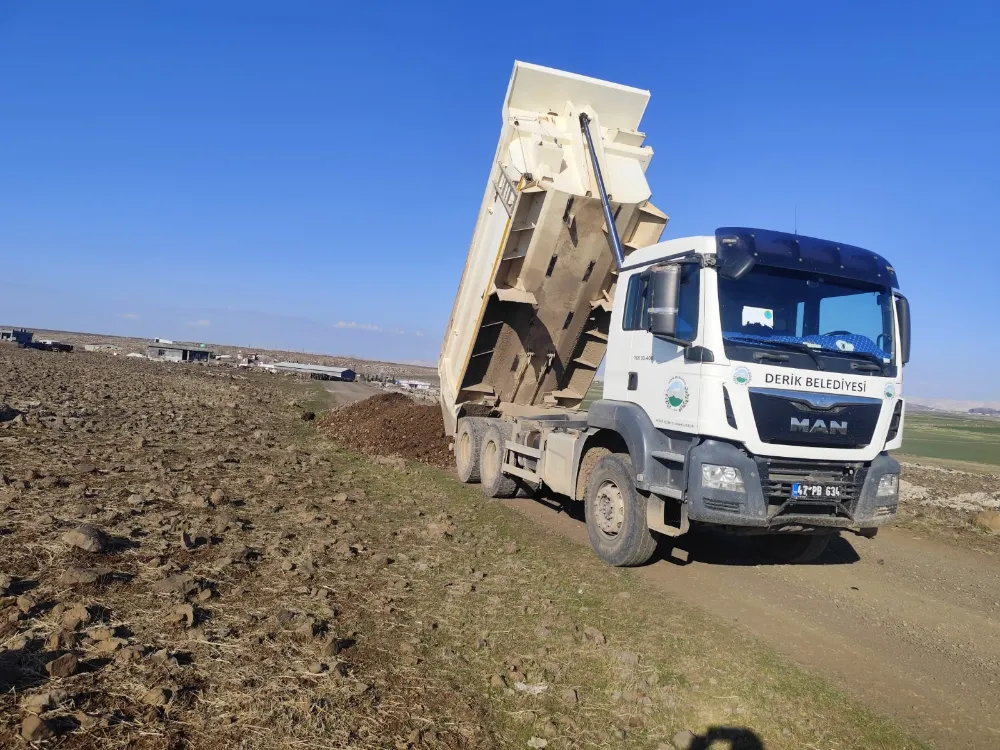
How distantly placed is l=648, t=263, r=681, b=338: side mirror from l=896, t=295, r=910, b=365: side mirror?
2165 mm

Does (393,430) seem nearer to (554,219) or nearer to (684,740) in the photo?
(554,219)

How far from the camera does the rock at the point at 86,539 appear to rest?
5.65 meters

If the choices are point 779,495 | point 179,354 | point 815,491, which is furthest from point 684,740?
point 179,354

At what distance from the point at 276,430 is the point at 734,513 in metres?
12.4

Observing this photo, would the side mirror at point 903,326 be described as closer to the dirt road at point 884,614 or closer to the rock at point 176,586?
the dirt road at point 884,614

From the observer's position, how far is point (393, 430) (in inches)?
575

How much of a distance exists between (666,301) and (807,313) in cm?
132

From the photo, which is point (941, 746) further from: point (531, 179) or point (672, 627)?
point (531, 179)

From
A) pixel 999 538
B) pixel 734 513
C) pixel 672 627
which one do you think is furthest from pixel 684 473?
pixel 999 538

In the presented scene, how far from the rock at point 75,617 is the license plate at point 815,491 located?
5.28m

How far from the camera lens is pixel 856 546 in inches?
319

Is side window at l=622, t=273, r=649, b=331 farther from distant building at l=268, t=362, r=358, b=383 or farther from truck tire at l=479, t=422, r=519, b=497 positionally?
distant building at l=268, t=362, r=358, b=383

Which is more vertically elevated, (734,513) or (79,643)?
(734,513)

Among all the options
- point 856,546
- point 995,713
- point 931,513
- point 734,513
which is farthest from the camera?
point 931,513
